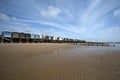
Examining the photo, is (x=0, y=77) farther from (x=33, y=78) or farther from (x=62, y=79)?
(x=62, y=79)

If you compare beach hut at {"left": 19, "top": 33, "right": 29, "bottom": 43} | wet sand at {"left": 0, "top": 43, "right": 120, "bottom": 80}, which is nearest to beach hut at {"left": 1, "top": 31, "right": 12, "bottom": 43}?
beach hut at {"left": 19, "top": 33, "right": 29, "bottom": 43}

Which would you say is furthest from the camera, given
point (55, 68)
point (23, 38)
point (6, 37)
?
point (23, 38)

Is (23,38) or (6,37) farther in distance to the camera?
(23,38)

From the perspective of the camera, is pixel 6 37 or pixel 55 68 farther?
pixel 6 37

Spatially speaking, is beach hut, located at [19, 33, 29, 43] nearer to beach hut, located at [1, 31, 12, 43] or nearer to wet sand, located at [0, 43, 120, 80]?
beach hut, located at [1, 31, 12, 43]

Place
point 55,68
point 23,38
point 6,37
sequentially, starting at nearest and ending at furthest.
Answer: point 55,68 < point 6,37 < point 23,38

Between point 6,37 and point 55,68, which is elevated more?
point 6,37

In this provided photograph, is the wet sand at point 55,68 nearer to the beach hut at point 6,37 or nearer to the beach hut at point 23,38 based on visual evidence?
the beach hut at point 6,37

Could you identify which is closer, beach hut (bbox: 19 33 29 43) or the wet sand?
the wet sand

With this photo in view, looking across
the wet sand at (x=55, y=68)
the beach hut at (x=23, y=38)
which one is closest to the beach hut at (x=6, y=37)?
the beach hut at (x=23, y=38)

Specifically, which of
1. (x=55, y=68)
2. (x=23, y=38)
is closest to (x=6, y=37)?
(x=23, y=38)

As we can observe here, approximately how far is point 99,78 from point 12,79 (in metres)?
3.74

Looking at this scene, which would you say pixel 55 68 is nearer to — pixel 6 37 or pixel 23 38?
pixel 6 37

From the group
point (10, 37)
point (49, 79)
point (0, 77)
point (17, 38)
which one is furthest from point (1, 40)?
point (49, 79)
